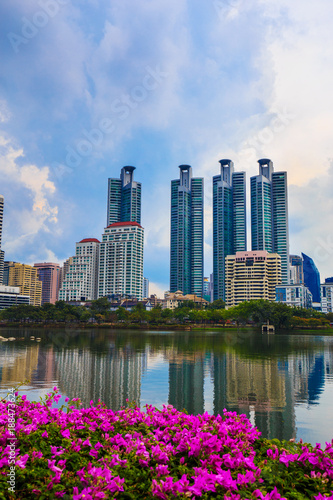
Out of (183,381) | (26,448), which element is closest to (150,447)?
(26,448)

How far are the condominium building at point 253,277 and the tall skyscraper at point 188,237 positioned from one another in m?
38.9

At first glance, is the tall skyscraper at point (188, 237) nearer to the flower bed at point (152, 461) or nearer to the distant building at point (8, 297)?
the distant building at point (8, 297)

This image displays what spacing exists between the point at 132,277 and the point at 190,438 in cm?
18165

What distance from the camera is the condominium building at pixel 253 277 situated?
14938 centimetres

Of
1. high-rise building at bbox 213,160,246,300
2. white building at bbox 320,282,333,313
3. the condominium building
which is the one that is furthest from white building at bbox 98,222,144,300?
white building at bbox 320,282,333,313

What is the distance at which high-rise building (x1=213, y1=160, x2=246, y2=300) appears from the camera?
182 meters

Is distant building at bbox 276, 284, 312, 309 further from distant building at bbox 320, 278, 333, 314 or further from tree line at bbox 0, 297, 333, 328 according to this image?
tree line at bbox 0, 297, 333, 328

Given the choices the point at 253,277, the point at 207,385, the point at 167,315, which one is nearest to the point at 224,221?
the point at 253,277

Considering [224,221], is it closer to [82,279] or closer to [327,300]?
[327,300]

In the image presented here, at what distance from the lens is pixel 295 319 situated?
306ft

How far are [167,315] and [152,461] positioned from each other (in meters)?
110

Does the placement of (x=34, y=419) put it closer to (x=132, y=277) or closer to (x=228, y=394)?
(x=228, y=394)

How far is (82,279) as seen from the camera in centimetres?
19125

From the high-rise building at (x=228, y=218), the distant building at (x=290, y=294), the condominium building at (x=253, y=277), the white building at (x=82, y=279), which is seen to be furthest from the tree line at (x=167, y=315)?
the white building at (x=82, y=279)
